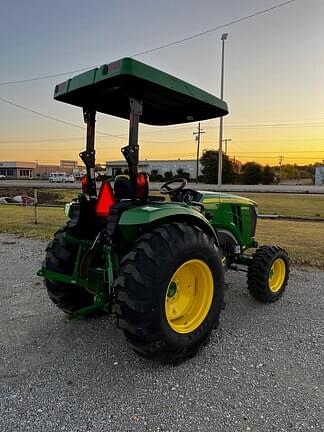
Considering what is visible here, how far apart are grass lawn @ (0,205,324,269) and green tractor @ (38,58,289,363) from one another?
8.55 feet

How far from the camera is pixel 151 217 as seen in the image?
250 cm

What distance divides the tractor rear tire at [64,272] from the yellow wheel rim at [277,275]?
2.18 m

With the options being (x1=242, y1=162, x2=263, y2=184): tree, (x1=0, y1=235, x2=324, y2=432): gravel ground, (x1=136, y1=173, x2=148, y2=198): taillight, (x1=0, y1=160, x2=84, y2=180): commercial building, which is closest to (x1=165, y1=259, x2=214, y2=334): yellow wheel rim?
(x1=0, y1=235, x2=324, y2=432): gravel ground

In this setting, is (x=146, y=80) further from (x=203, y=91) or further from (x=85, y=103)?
(x=85, y=103)

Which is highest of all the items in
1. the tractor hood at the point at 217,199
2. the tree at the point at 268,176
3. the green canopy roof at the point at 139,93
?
the tree at the point at 268,176

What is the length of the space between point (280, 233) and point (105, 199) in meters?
6.27

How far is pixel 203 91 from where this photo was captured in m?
3.09

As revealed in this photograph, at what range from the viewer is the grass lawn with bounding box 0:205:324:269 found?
6082mm

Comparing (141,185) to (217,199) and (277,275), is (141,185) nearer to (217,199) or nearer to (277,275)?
(217,199)

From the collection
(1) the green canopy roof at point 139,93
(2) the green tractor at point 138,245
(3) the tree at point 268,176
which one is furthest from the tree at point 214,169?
(2) the green tractor at point 138,245

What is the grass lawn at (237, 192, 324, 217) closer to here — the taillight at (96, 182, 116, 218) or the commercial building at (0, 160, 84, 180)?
the taillight at (96, 182, 116, 218)

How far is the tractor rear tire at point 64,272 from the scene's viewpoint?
3.14 metres

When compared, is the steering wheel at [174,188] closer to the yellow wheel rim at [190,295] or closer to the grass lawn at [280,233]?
the yellow wheel rim at [190,295]

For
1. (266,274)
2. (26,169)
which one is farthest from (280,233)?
(26,169)
